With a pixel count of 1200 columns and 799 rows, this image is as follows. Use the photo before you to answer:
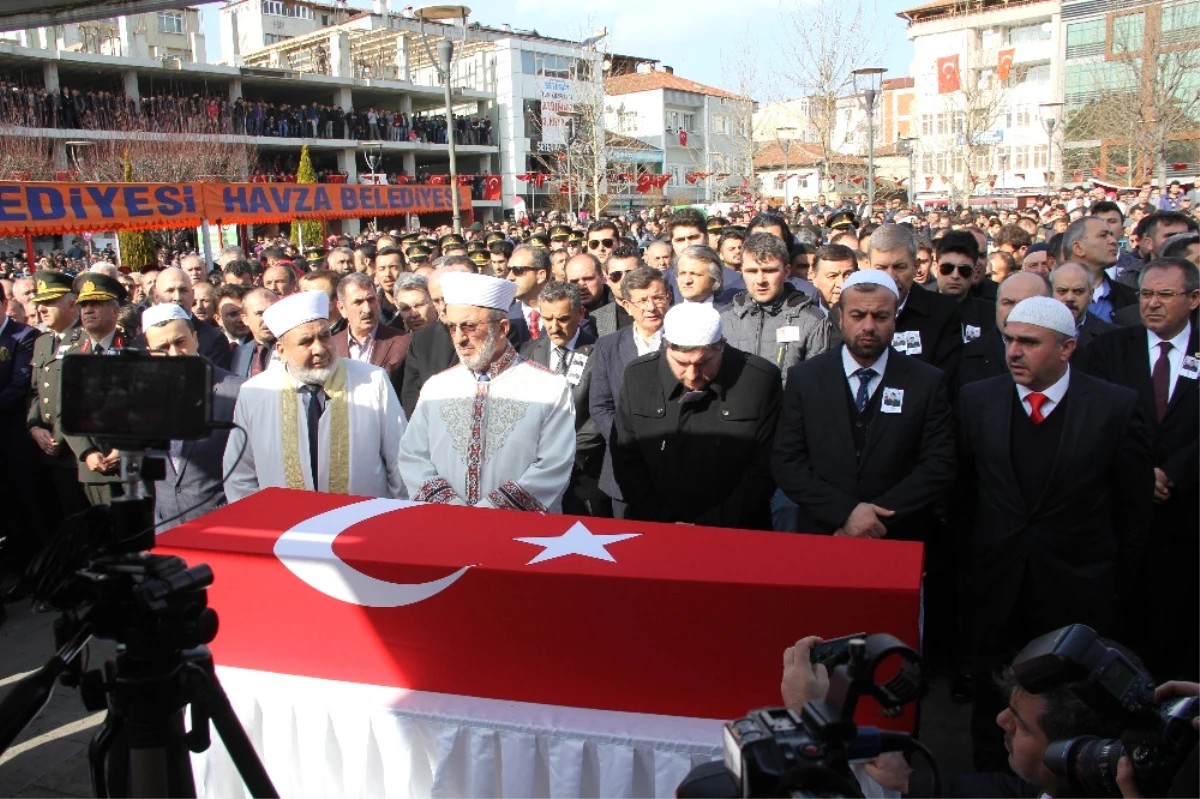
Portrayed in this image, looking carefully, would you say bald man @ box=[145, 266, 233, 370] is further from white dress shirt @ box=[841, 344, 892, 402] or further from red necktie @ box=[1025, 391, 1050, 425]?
red necktie @ box=[1025, 391, 1050, 425]

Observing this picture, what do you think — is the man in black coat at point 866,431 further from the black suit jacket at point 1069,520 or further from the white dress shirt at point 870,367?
the black suit jacket at point 1069,520

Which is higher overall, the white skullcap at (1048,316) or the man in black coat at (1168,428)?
the white skullcap at (1048,316)

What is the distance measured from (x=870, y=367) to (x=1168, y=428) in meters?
1.42

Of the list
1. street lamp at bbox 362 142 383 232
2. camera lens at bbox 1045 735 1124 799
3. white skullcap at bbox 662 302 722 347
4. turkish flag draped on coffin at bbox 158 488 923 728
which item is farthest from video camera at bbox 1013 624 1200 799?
street lamp at bbox 362 142 383 232

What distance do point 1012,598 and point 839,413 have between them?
94cm

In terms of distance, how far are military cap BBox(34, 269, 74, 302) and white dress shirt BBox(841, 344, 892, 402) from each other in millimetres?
4872

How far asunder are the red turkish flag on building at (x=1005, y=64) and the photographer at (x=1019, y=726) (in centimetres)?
4725

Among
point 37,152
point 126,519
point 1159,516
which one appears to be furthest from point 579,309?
point 37,152

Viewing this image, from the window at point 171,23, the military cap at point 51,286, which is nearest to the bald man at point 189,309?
the military cap at point 51,286

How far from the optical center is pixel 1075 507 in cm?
336

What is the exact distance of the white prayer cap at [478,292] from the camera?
3.65m

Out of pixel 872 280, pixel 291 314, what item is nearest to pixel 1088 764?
pixel 872 280

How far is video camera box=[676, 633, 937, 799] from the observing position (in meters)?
1.25

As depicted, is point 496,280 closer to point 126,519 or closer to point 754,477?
point 754,477
